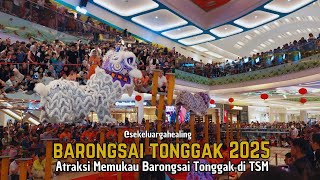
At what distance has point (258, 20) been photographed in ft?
59.1

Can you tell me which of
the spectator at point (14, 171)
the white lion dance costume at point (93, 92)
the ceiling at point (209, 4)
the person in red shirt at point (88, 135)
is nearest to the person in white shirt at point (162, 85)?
the white lion dance costume at point (93, 92)

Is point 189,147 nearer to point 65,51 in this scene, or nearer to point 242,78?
point 65,51

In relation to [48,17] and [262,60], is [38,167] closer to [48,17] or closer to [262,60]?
[48,17]

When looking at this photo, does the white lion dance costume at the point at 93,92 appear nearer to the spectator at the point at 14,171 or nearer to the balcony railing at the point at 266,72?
the spectator at the point at 14,171

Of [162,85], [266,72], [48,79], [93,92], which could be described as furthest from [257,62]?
[93,92]

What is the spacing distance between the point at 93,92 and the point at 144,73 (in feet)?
7.82

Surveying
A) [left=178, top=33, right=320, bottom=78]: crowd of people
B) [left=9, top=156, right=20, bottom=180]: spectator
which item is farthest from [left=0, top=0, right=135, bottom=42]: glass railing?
[left=178, top=33, right=320, bottom=78]: crowd of people

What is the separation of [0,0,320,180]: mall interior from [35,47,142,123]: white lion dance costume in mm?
14

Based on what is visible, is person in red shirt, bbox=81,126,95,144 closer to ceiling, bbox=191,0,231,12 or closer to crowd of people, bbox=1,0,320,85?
crowd of people, bbox=1,0,320,85

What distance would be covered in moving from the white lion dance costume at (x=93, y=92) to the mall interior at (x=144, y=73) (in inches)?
0.6

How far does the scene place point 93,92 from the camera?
4.29 metres

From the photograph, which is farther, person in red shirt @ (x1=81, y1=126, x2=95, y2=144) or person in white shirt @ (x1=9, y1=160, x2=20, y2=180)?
person in red shirt @ (x1=81, y1=126, x2=95, y2=144)

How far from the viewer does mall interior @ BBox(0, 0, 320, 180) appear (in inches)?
168

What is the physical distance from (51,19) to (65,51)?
164cm
